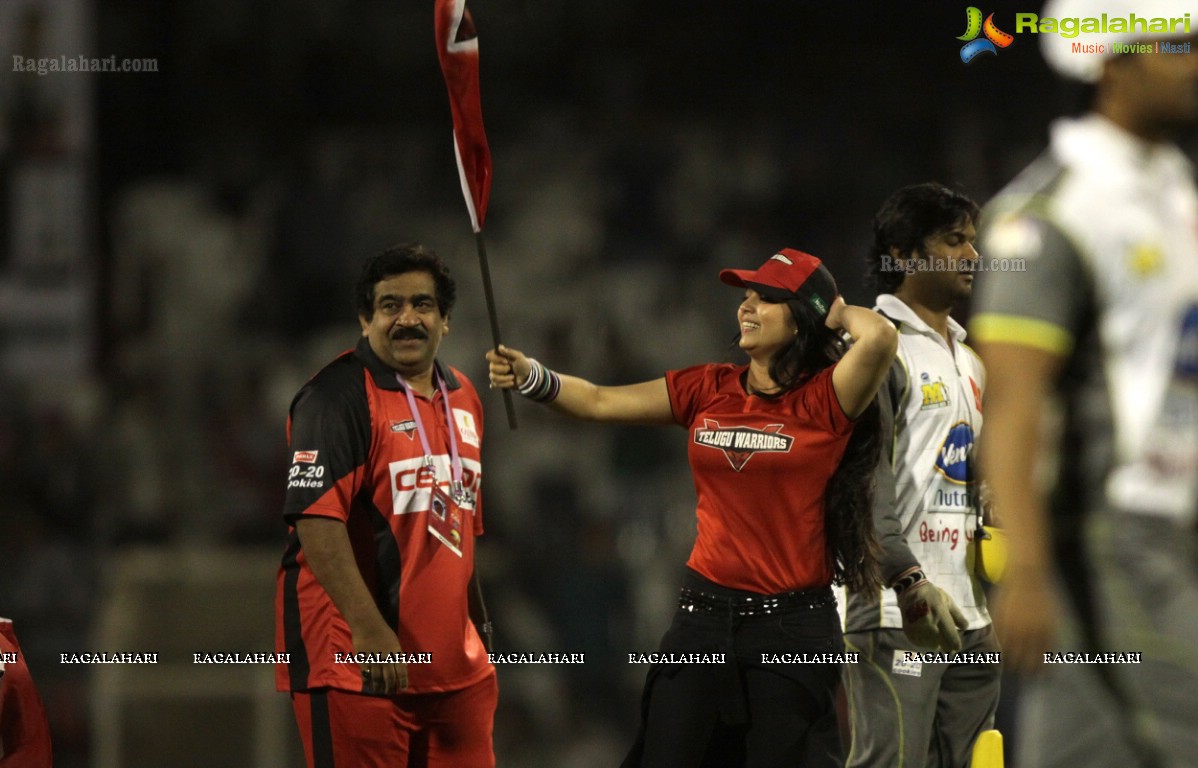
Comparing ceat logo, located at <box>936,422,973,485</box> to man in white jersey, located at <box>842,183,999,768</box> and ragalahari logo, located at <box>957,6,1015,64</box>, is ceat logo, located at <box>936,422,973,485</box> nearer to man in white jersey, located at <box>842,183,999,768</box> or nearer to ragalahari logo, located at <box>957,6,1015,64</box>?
man in white jersey, located at <box>842,183,999,768</box>

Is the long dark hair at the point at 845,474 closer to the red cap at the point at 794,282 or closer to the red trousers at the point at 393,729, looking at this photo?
the red cap at the point at 794,282

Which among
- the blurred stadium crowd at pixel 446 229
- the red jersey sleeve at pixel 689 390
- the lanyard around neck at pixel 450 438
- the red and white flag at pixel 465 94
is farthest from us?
the blurred stadium crowd at pixel 446 229

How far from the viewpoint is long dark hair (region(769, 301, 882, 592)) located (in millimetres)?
4641

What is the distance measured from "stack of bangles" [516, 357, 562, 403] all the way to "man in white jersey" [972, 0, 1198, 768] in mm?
2201

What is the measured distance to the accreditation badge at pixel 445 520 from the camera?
15.4 feet

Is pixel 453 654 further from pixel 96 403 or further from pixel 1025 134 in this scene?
pixel 1025 134

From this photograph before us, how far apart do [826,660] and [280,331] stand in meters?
6.96

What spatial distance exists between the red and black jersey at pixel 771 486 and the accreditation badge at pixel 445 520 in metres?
0.73

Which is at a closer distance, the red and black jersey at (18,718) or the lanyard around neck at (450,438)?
the red and black jersey at (18,718)

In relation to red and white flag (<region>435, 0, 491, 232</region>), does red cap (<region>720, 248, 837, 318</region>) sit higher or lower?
lower

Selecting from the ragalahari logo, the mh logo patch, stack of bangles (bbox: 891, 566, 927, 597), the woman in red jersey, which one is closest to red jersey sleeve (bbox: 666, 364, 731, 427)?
the woman in red jersey

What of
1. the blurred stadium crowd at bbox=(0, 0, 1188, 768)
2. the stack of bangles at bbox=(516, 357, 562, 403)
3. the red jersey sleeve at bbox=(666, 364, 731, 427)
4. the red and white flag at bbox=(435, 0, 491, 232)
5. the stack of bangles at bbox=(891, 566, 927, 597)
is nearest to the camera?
the stack of bangles at bbox=(891, 566, 927, 597)

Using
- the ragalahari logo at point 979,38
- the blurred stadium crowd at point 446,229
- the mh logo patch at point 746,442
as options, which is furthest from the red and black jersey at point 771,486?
the ragalahari logo at point 979,38

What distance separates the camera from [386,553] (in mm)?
4613
